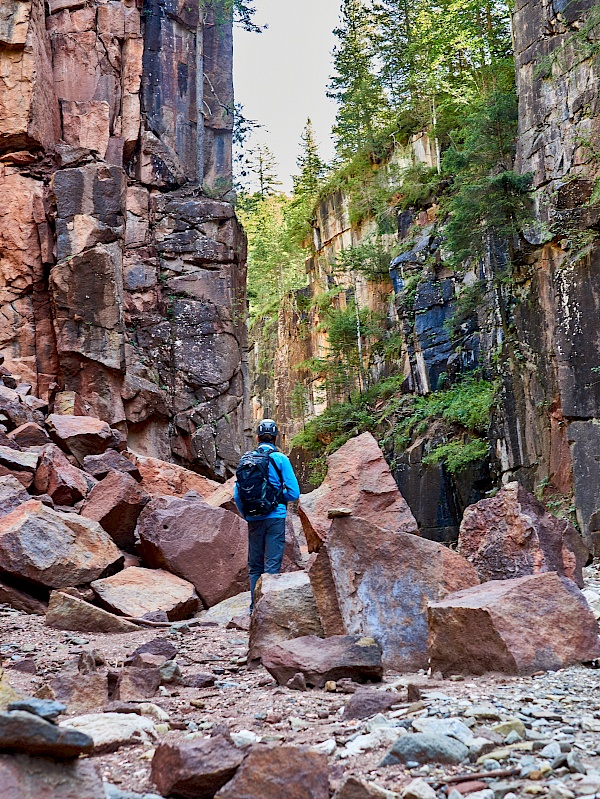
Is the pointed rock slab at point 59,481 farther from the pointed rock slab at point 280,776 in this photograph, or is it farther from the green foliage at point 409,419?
the green foliage at point 409,419

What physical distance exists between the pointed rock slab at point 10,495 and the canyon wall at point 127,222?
8751mm

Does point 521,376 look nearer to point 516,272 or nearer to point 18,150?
point 516,272

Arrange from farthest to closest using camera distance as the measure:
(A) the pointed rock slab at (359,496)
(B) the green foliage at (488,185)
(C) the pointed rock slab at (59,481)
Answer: (B) the green foliage at (488,185) < (C) the pointed rock slab at (59,481) < (A) the pointed rock slab at (359,496)

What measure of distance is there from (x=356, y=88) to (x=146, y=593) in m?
35.5

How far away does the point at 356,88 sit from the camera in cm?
3966

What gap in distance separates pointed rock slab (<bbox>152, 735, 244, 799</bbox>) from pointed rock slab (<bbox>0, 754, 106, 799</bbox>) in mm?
387

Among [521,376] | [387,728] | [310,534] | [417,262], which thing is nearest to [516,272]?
[521,376]

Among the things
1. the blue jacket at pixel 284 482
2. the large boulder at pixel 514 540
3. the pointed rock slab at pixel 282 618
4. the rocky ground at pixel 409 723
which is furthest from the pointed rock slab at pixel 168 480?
the rocky ground at pixel 409 723

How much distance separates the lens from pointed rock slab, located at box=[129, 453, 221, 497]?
13.0 meters

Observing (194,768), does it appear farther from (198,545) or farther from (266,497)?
(198,545)

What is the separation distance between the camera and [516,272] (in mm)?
22375

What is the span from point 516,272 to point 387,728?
19994 millimetres

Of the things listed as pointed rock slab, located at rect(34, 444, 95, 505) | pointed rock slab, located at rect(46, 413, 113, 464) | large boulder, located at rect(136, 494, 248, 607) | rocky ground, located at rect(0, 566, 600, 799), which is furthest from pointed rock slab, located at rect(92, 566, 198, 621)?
pointed rock slab, located at rect(46, 413, 113, 464)

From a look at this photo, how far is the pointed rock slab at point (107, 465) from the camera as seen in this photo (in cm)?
1208
